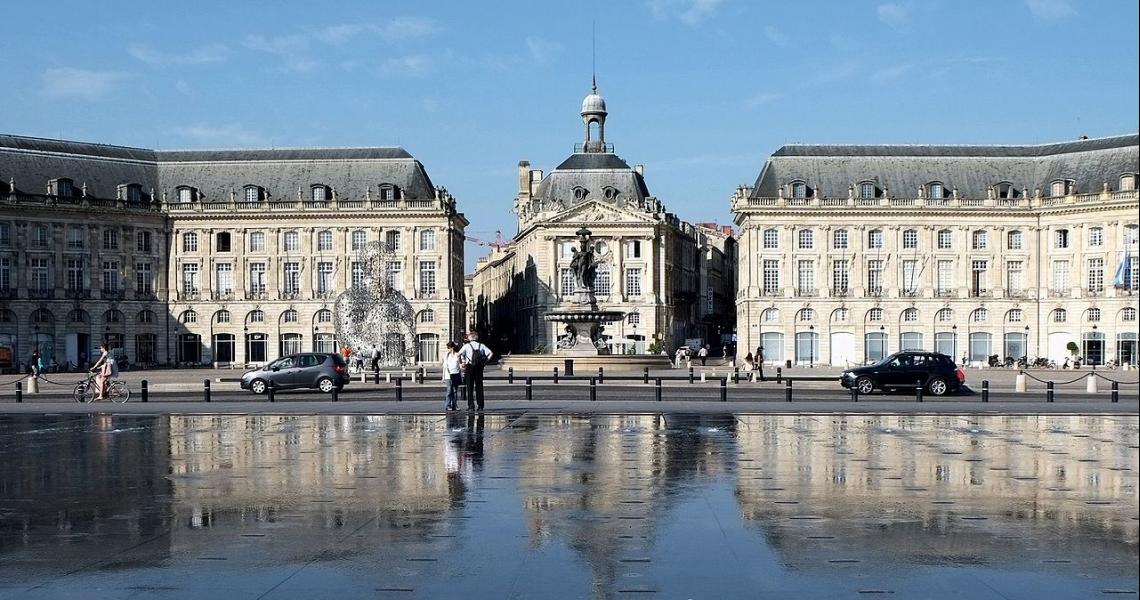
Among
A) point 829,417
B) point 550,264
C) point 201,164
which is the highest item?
point 201,164

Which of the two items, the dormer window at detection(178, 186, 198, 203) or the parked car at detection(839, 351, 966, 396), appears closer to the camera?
the parked car at detection(839, 351, 966, 396)

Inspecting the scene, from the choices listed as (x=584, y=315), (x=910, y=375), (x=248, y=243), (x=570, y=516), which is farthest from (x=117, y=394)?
(x=248, y=243)

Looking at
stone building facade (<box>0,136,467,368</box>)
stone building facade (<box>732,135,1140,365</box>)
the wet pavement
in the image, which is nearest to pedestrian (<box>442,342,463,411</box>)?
the wet pavement

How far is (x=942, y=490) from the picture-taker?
52.3 feet

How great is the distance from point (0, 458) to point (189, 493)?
6.33 meters

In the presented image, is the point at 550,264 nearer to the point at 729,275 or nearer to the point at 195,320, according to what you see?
the point at 195,320

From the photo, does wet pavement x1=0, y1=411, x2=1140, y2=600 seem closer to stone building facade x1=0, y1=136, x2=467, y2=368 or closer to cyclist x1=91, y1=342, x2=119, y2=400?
cyclist x1=91, y1=342, x2=119, y2=400

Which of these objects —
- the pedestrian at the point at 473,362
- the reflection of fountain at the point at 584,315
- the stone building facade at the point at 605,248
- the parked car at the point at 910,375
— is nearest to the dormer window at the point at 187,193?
the stone building facade at the point at 605,248

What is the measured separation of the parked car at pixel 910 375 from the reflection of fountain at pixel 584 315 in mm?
20538

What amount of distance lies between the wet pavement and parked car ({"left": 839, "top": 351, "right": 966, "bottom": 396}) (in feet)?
60.0

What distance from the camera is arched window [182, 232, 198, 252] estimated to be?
98375 millimetres

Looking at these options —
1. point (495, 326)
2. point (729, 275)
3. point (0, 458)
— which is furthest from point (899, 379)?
point (729, 275)

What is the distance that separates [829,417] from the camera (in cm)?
3016

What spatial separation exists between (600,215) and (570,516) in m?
95.1
